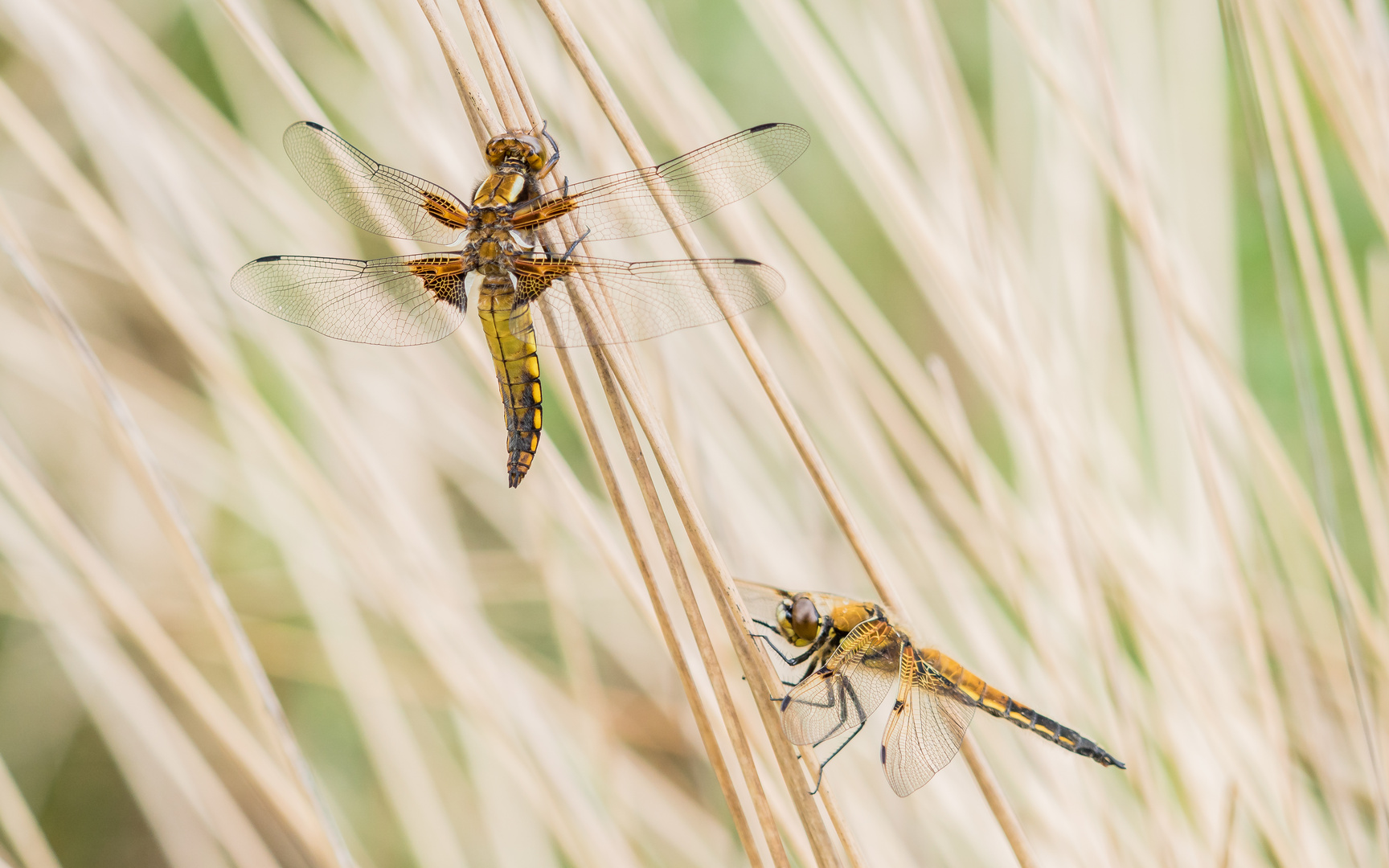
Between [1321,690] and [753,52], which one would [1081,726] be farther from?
[753,52]

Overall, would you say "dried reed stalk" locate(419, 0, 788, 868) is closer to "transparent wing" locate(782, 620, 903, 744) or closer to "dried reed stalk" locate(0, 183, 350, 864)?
"transparent wing" locate(782, 620, 903, 744)

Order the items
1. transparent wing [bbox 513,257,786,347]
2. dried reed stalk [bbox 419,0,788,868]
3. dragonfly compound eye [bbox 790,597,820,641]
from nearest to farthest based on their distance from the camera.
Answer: dried reed stalk [bbox 419,0,788,868], transparent wing [bbox 513,257,786,347], dragonfly compound eye [bbox 790,597,820,641]

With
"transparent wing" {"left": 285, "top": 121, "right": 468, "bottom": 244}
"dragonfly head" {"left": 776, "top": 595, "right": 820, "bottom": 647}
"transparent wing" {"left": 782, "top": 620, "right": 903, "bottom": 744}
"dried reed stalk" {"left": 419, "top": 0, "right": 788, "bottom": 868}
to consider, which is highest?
"transparent wing" {"left": 285, "top": 121, "right": 468, "bottom": 244}

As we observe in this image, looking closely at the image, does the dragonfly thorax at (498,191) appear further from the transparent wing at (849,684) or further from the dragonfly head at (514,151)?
the transparent wing at (849,684)

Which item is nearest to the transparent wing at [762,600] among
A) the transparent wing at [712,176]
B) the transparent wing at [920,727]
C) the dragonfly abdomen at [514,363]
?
the transparent wing at [920,727]

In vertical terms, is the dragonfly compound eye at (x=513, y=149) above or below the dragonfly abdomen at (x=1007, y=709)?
above

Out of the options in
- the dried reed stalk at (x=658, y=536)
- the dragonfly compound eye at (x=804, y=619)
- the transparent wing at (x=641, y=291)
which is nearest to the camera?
the dried reed stalk at (x=658, y=536)

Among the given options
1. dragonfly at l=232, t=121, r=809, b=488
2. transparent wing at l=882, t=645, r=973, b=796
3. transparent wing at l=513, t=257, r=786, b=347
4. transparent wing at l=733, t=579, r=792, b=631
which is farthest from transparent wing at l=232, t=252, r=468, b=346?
transparent wing at l=882, t=645, r=973, b=796

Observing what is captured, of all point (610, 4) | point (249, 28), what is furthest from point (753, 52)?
point (249, 28)
